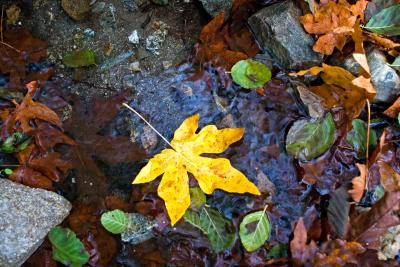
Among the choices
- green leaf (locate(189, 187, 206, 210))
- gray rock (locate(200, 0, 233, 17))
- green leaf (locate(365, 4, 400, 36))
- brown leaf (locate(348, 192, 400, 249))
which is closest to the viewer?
brown leaf (locate(348, 192, 400, 249))

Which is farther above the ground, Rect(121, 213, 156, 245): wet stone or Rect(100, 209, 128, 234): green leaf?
Rect(100, 209, 128, 234): green leaf

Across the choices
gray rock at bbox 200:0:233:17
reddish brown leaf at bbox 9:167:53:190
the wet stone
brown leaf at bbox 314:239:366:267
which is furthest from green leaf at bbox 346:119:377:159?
reddish brown leaf at bbox 9:167:53:190

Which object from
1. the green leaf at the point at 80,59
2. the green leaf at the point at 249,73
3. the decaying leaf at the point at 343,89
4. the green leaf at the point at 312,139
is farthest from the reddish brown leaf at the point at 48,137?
the decaying leaf at the point at 343,89

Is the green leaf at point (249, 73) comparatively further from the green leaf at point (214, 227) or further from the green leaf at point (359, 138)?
the green leaf at point (214, 227)

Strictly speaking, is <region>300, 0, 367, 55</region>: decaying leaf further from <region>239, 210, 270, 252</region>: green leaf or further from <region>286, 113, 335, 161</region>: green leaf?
<region>239, 210, 270, 252</region>: green leaf

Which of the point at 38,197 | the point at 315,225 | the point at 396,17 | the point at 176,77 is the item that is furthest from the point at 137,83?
the point at 396,17

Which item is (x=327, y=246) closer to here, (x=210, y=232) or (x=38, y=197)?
(x=210, y=232)

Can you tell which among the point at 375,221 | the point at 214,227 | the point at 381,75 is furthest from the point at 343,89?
the point at 214,227
